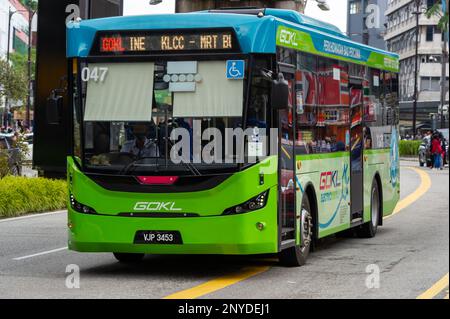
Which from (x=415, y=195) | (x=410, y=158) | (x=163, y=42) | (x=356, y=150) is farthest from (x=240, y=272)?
(x=410, y=158)

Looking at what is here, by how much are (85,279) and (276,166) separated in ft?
8.12

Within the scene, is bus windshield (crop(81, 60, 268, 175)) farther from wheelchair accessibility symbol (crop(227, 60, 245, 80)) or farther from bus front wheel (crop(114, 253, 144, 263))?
bus front wheel (crop(114, 253, 144, 263))

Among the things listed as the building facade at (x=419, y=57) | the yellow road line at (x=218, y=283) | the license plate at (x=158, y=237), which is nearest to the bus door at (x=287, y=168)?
the yellow road line at (x=218, y=283)

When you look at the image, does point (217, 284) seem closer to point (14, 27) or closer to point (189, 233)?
point (189, 233)

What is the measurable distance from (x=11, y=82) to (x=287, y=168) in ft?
249

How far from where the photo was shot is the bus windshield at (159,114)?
43.2 feet

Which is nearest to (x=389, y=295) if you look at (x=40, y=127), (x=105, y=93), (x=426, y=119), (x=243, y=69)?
(x=243, y=69)

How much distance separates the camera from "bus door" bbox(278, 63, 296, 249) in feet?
44.8

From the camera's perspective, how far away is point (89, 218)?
44.6 ft

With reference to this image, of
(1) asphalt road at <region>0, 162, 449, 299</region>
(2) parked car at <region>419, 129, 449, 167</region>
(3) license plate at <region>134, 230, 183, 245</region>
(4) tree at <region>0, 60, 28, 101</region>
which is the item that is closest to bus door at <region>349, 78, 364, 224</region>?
(1) asphalt road at <region>0, 162, 449, 299</region>

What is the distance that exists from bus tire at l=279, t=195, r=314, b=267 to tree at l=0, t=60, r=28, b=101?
72.9m

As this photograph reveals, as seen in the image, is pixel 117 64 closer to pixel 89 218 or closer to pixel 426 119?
pixel 89 218

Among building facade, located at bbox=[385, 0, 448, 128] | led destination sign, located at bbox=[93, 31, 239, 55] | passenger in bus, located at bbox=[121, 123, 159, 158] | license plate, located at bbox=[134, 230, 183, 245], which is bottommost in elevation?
license plate, located at bbox=[134, 230, 183, 245]

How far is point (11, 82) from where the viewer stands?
87.7 m
